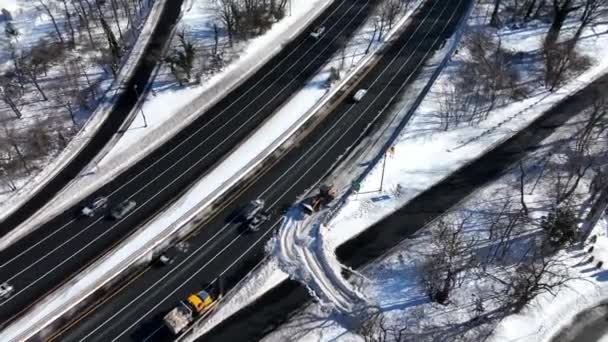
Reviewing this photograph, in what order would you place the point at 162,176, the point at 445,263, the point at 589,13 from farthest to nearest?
the point at 589,13 < the point at 162,176 < the point at 445,263

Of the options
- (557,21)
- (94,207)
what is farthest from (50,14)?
(557,21)

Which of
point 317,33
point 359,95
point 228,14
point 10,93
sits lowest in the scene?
point 10,93

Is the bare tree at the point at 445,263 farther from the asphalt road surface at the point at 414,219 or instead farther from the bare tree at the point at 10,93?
the bare tree at the point at 10,93

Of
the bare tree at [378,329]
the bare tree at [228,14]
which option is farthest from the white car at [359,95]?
the bare tree at [378,329]

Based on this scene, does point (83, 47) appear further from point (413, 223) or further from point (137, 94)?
point (413, 223)

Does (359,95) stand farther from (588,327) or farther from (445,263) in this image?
(588,327)

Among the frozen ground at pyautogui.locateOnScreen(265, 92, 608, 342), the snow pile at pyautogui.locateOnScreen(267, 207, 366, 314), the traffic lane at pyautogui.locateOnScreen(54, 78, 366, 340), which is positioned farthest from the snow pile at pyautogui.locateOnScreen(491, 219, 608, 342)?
the traffic lane at pyautogui.locateOnScreen(54, 78, 366, 340)

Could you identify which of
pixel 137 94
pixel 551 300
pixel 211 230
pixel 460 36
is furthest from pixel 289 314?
pixel 460 36
